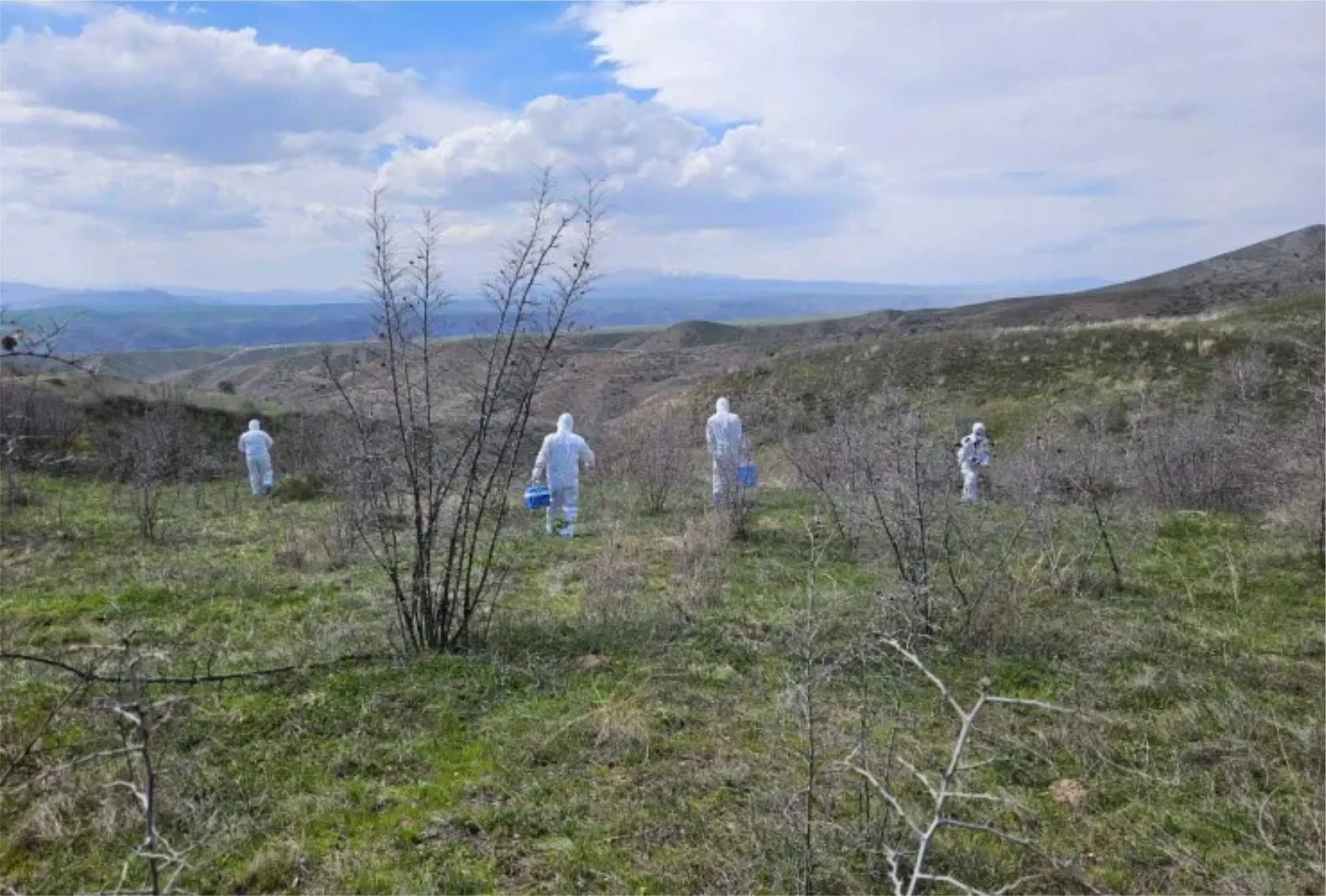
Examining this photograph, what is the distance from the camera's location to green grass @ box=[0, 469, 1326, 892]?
351cm

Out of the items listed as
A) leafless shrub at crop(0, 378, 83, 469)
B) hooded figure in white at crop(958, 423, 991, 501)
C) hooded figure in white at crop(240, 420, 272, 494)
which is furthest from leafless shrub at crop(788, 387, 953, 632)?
leafless shrub at crop(0, 378, 83, 469)

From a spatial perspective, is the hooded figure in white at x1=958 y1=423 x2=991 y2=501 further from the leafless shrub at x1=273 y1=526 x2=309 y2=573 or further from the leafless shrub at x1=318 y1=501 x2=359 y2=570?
the leafless shrub at x1=273 y1=526 x2=309 y2=573

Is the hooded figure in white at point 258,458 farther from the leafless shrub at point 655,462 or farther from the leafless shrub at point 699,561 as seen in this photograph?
the leafless shrub at point 699,561

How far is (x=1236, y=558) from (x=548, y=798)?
728 centimetres

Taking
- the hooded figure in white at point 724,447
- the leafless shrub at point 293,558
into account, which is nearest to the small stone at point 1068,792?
the hooded figure in white at point 724,447

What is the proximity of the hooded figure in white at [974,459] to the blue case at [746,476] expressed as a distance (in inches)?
121

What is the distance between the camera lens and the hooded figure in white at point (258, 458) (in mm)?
15773

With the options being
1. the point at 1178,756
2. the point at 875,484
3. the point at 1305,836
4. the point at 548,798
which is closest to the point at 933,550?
the point at 875,484

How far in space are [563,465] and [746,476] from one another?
2.30m

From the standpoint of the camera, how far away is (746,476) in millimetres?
11109

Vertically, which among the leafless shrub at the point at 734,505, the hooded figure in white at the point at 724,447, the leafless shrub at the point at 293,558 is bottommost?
the leafless shrub at the point at 293,558

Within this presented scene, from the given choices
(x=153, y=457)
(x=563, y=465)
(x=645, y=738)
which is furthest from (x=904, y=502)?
(x=153, y=457)

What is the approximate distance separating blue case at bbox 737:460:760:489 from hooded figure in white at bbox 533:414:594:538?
189 centimetres

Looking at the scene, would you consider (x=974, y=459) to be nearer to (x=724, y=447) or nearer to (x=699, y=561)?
(x=724, y=447)
